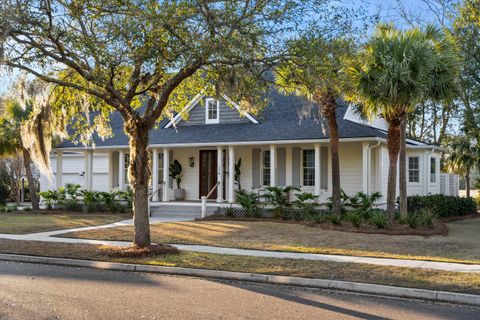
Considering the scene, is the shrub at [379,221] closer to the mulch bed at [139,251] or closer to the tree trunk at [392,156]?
the tree trunk at [392,156]

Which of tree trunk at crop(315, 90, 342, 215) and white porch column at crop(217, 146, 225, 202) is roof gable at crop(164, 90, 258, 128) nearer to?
white porch column at crop(217, 146, 225, 202)

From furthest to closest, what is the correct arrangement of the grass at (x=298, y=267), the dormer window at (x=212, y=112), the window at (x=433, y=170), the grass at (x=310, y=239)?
the window at (x=433, y=170) < the dormer window at (x=212, y=112) < the grass at (x=310, y=239) < the grass at (x=298, y=267)

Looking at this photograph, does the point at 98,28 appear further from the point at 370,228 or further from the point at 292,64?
the point at 370,228

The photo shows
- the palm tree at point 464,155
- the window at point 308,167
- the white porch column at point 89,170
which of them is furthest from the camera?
the palm tree at point 464,155

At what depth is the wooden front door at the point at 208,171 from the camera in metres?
24.3

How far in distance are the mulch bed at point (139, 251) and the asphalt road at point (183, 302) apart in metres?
1.94

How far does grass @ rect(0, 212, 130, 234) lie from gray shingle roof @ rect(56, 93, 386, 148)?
3.79 m

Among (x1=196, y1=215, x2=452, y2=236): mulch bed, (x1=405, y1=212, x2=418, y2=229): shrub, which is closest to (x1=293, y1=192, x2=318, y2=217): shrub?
(x1=196, y1=215, x2=452, y2=236): mulch bed

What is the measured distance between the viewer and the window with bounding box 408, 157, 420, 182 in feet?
78.1

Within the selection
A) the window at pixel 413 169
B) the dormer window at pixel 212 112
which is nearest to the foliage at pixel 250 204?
the dormer window at pixel 212 112

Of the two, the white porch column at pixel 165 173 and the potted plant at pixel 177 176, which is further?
the potted plant at pixel 177 176

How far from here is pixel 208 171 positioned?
80.0ft

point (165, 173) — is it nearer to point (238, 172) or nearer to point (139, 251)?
point (238, 172)

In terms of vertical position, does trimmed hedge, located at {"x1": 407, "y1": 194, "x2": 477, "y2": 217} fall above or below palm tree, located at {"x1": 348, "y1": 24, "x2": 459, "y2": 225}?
below
